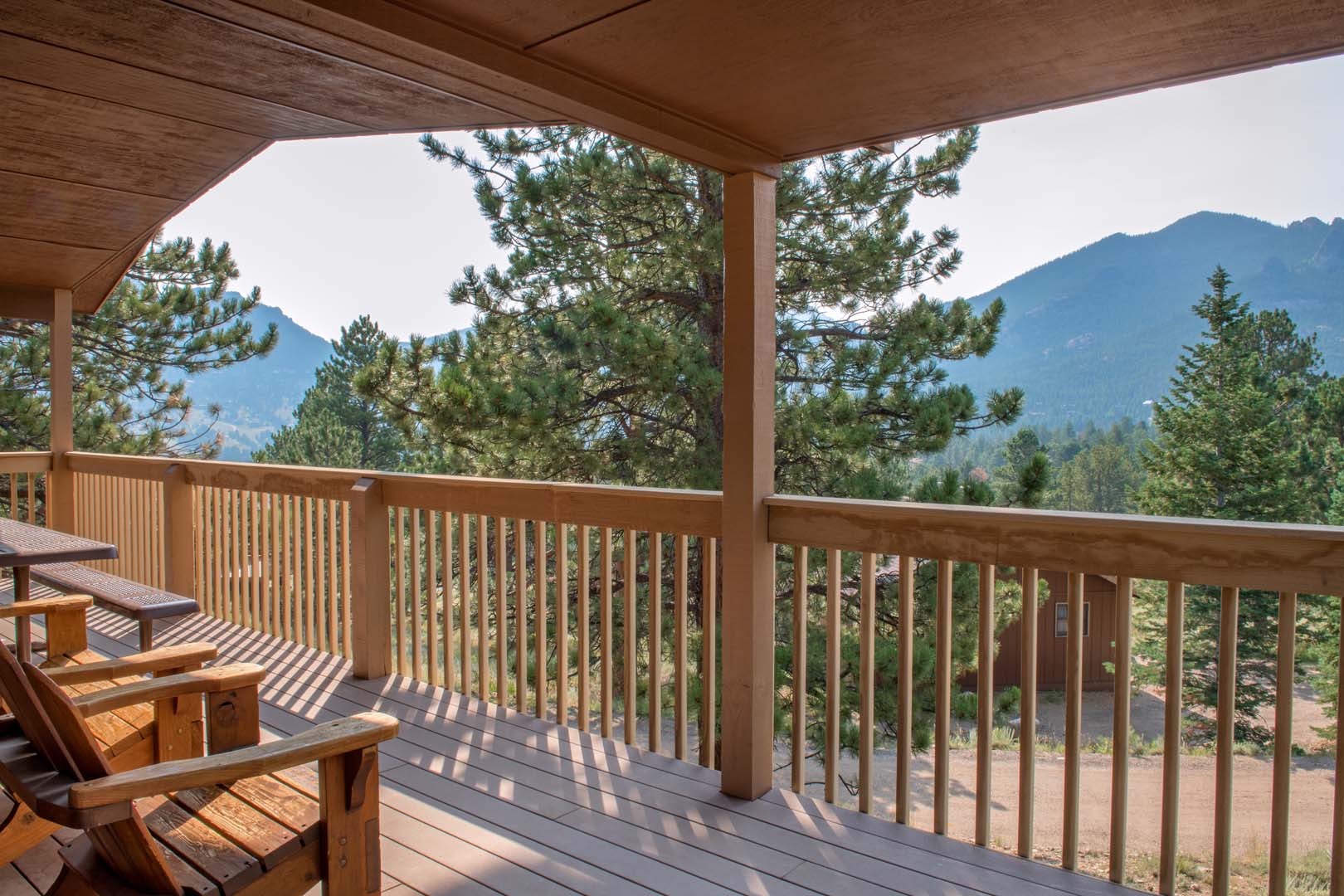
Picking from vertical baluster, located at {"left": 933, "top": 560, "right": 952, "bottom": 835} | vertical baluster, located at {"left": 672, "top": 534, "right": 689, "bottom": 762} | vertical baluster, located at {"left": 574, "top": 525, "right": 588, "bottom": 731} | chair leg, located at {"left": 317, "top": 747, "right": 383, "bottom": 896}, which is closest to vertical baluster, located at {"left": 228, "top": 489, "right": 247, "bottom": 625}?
vertical baluster, located at {"left": 574, "top": 525, "right": 588, "bottom": 731}

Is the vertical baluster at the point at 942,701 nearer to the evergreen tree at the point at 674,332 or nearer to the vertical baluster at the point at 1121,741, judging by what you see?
the vertical baluster at the point at 1121,741

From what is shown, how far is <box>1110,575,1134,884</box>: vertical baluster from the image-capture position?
2334 millimetres

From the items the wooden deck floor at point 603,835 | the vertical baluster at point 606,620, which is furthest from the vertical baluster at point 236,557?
the vertical baluster at point 606,620

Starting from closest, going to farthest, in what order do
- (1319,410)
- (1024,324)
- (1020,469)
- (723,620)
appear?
(723,620) → (1020,469) → (1319,410) → (1024,324)

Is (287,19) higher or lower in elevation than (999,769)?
higher

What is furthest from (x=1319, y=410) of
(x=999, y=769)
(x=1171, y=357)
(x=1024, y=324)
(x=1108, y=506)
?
(x=1024, y=324)

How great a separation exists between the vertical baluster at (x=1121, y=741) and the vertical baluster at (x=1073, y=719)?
0.31 feet

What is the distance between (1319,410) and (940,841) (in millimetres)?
25090

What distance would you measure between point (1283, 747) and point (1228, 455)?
870 inches

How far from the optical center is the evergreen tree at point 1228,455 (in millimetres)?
18875

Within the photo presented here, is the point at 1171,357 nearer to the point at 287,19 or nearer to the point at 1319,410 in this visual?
the point at 1319,410

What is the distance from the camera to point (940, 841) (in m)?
2.65

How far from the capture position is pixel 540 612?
147 inches

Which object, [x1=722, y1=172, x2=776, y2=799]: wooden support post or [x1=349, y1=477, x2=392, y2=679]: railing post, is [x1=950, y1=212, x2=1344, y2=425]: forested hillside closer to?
[x1=349, y1=477, x2=392, y2=679]: railing post
